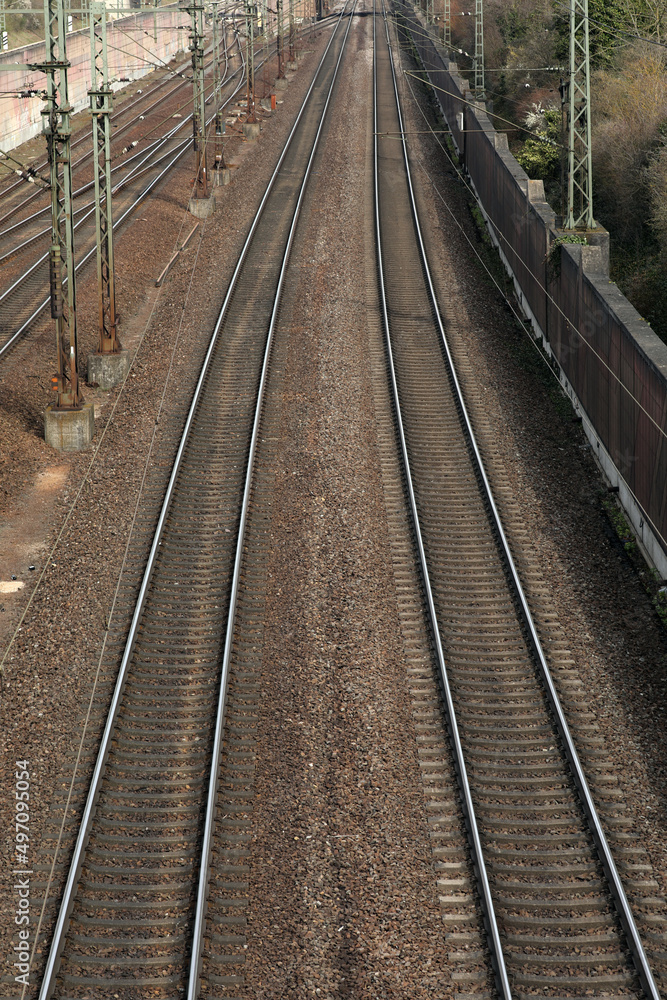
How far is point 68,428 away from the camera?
1730cm

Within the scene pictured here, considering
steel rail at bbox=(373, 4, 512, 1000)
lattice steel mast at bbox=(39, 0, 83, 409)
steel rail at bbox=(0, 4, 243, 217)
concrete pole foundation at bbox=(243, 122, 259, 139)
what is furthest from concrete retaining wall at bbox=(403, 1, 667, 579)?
concrete pole foundation at bbox=(243, 122, 259, 139)

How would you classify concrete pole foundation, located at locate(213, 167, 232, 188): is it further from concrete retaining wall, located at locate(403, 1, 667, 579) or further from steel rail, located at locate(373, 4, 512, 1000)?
steel rail, located at locate(373, 4, 512, 1000)

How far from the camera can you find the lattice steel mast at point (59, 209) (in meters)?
15.3

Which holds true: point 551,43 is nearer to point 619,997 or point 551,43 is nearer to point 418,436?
point 418,436

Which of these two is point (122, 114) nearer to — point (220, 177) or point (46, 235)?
point (220, 177)

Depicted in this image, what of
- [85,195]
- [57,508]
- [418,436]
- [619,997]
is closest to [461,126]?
[85,195]

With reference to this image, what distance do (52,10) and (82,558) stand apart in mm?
8637

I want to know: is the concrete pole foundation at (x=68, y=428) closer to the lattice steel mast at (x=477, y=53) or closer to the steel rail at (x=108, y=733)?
the steel rail at (x=108, y=733)

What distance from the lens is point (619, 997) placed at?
25.1 ft

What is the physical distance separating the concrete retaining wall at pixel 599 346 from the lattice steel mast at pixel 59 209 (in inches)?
359

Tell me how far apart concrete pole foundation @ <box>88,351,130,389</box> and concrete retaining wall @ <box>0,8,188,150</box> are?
25.6ft

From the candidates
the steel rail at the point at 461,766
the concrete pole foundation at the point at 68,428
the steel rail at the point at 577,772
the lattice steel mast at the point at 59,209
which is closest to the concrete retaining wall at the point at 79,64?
the lattice steel mast at the point at 59,209

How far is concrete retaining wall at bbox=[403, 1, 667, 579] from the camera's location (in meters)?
13.5

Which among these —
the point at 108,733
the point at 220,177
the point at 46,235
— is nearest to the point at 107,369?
the point at 108,733
